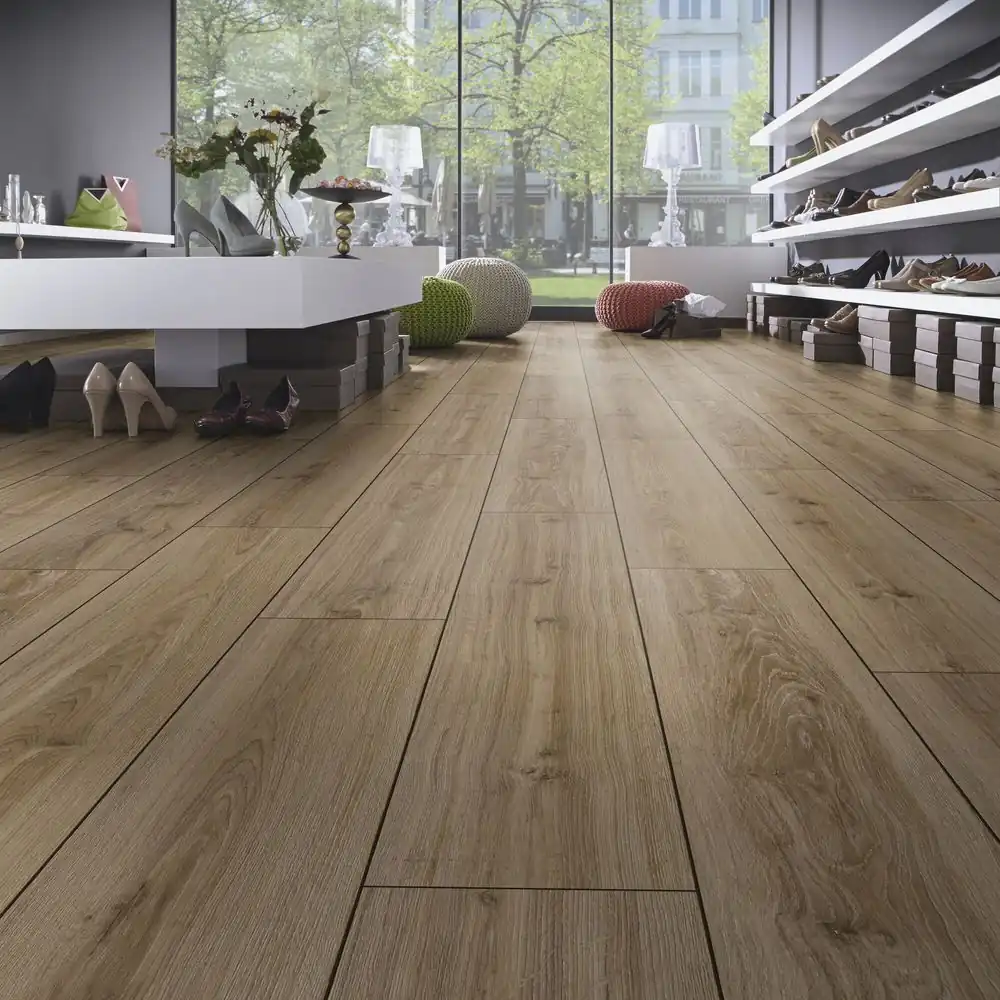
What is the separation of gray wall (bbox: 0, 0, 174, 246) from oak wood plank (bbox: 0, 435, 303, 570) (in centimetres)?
505

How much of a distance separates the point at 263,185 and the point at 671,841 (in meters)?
3.38

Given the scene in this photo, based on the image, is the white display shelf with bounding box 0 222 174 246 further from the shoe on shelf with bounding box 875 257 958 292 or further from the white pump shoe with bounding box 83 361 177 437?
the shoe on shelf with bounding box 875 257 958 292

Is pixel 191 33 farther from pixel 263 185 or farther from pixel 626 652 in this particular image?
pixel 626 652

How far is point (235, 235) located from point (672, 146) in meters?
5.56

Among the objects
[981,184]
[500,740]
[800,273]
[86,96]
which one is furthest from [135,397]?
[86,96]

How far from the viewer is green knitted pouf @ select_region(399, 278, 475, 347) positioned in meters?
6.08

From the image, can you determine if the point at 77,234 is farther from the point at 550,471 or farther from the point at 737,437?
the point at 550,471

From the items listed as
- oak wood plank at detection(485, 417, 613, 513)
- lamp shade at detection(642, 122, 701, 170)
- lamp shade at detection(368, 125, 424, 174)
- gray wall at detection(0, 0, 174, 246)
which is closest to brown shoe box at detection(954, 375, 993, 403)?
oak wood plank at detection(485, 417, 613, 513)

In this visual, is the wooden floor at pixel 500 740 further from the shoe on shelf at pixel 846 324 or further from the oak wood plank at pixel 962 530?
the shoe on shelf at pixel 846 324

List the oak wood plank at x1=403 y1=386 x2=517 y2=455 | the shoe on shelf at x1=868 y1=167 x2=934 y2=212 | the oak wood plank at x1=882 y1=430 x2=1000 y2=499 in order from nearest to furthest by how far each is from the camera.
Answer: the oak wood plank at x1=882 y1=430 x2=1000 y2=499 < the oak wood plank at x1=403 y1=386 x2=517 y2=455 < the shoe on shelf at x1=868 y1=167 x2=934 y2=212

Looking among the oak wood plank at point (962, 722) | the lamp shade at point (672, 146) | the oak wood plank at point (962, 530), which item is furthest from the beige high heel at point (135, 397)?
the lamp shade at point (672, 146)

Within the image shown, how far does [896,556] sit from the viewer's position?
5.94 ft

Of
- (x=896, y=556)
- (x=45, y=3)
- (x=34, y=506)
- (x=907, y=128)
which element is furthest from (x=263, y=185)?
(x=45, y=3)

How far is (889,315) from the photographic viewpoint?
4.70 meters
